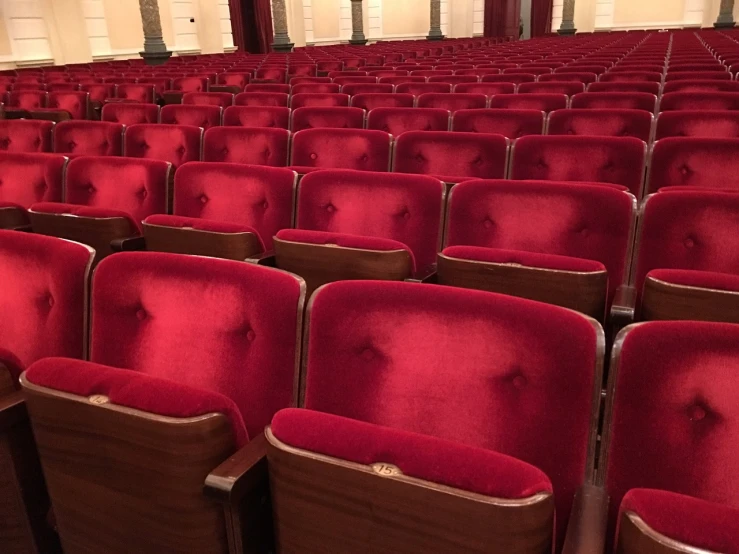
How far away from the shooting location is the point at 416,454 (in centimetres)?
33

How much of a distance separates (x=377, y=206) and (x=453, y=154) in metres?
0.30

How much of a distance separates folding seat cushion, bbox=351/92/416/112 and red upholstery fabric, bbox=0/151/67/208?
82cm

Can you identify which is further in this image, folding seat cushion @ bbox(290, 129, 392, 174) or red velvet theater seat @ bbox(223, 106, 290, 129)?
red velvet theater seat @ bbox(223, 106, 290, 129)

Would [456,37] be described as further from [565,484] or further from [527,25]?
[565,484]

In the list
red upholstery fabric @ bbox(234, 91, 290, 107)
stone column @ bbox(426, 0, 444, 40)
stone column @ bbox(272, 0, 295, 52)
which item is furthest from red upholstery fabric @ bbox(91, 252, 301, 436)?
stone column @ bbox(426, 0, 444, 40)

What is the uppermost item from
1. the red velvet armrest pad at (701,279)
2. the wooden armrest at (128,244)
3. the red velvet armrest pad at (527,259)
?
the red velvet armrest pad at (701,279)

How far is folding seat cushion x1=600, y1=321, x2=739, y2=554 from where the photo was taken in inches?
14.7

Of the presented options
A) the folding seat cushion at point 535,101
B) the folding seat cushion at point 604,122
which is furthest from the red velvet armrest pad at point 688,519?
the folding seat cushion at point 535,101

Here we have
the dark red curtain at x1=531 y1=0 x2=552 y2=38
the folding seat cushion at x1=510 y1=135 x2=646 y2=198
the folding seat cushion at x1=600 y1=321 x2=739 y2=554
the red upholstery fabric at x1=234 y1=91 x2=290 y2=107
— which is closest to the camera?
the folding seat cushion at x1=600 y1=321 x2=739 y2=554

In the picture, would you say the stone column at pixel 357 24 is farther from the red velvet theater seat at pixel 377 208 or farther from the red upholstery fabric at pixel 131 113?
the red velvet theater seat at pixel 377 208

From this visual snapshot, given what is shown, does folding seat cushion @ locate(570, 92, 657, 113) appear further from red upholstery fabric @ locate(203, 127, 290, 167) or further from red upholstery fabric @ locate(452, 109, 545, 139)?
red upholstery fabric @ locate(203, 127, 290, 167)

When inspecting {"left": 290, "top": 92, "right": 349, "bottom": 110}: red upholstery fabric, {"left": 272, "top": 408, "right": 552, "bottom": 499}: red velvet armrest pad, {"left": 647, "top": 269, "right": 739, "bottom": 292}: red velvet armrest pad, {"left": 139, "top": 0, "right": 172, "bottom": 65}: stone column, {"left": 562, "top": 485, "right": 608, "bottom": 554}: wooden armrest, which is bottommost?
{"left": 562, "top": 485, "right": 608, "bottom": 554}: wooden armrest

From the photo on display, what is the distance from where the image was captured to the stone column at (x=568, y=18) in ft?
23.5

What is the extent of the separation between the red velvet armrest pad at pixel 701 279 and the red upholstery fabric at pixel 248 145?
0.84 metres
